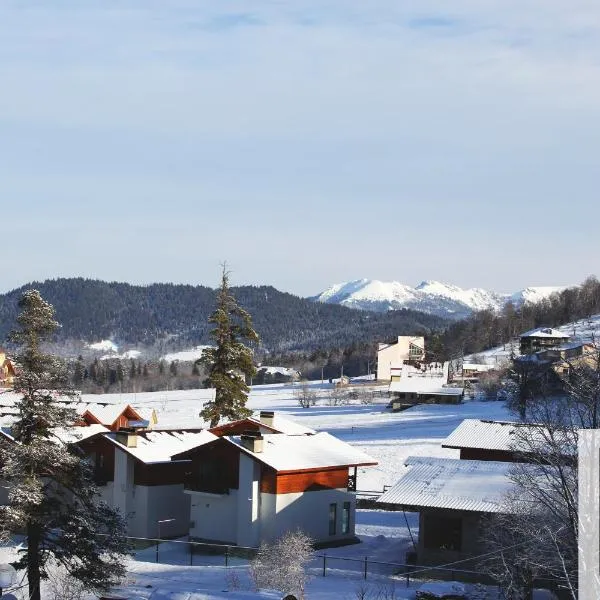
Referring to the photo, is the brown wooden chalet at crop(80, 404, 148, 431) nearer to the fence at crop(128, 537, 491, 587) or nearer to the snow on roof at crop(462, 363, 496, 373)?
the fence at crop(128, 537, 491, 587)

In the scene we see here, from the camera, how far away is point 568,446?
21.5 meters

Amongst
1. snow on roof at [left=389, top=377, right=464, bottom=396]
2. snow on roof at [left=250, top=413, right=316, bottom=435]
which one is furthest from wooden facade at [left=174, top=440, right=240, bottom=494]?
snow on roof at [left=389, top=377, right=464, bottom=396]

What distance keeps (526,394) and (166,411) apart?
209 ft

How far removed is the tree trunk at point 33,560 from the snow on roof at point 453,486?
11925 mm

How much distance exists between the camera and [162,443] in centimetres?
4325

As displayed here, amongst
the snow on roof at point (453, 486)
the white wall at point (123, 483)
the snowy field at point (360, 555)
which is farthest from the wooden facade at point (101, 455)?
the snow on roof at point (453, 486)

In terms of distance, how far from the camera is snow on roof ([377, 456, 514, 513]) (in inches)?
1259

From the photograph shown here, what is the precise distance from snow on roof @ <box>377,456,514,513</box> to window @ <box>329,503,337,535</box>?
3.98m

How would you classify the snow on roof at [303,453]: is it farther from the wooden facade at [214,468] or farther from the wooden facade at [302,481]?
the wooden facade at [214,468]

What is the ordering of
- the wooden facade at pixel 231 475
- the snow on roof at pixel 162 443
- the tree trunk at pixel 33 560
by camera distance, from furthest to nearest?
the snow on roof at pixel 162 443
the wooden facade at pixel 231 475
the tree trunk at pixel 33 560

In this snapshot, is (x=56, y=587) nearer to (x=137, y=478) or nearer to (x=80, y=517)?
(x=80, y=517)

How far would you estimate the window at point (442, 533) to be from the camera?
32781 millimetres

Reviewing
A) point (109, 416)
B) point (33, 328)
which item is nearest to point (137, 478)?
point (109, 416)

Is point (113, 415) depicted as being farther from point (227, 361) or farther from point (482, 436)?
point (482, 436)
